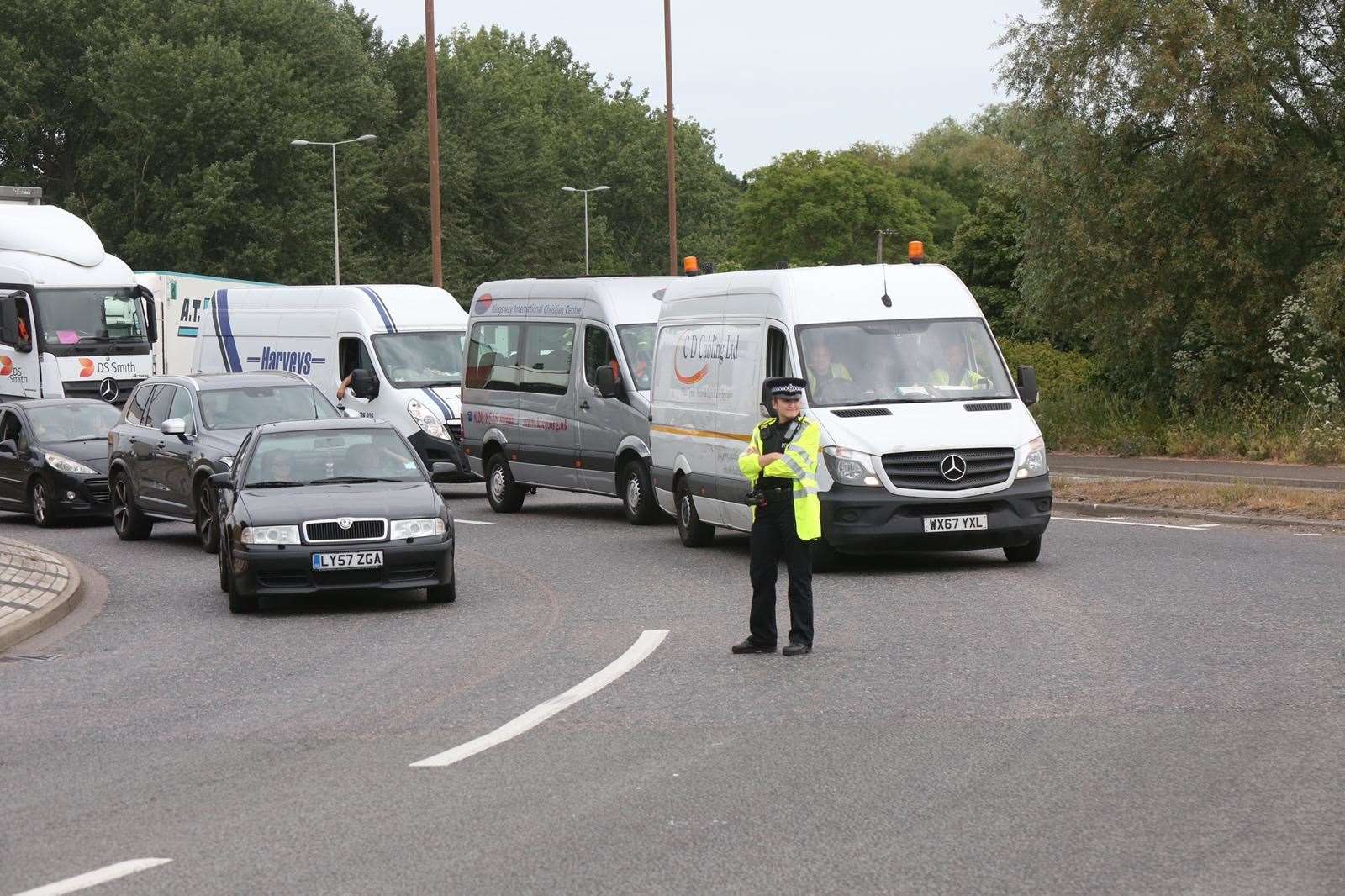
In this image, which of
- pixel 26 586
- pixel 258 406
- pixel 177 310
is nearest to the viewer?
pixel 26 586

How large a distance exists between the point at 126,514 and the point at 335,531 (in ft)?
26.3

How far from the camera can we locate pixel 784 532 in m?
11.7

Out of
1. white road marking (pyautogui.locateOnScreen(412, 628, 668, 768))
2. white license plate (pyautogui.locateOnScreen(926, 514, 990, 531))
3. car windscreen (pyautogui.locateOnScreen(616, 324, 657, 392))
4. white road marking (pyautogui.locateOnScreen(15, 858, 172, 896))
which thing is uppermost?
car windscreen (pyautogui.locateOnScreen(616, 324, 657, 392))

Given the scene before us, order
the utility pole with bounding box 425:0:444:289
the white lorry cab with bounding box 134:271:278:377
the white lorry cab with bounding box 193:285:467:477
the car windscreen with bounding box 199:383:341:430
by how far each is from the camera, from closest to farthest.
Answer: the car windscreen with bounding box 199:383:341:430 → the white lorry cab with bounding box 193:285:467:477 → the white lorry cab with bounding box 134:271:278:377 → the utility pole with bounding box 425:0:444:289

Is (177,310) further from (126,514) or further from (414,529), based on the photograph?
(414,529)

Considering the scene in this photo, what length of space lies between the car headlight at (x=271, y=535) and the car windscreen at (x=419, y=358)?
1305 centimetres

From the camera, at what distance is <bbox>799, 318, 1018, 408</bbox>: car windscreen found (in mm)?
16656

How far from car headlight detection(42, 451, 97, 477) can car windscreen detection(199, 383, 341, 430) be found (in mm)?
3622

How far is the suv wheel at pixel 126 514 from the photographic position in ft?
70.9

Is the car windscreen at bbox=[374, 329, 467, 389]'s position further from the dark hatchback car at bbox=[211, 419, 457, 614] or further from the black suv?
the dark hatchback car at bbox=[211, 419, 457, 614]

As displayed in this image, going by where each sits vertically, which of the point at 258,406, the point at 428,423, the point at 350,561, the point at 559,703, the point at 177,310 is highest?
the point at 177,310

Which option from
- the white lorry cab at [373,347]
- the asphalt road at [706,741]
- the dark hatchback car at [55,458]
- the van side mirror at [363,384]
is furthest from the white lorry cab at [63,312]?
the asphalt road at [706,741]

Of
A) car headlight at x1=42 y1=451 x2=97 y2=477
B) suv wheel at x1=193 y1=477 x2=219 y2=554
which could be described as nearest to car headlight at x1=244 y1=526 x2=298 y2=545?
suv wheel at x1=193 y1=477 x2=219 y2=554

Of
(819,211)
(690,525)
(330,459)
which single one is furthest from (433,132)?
(819,211)
